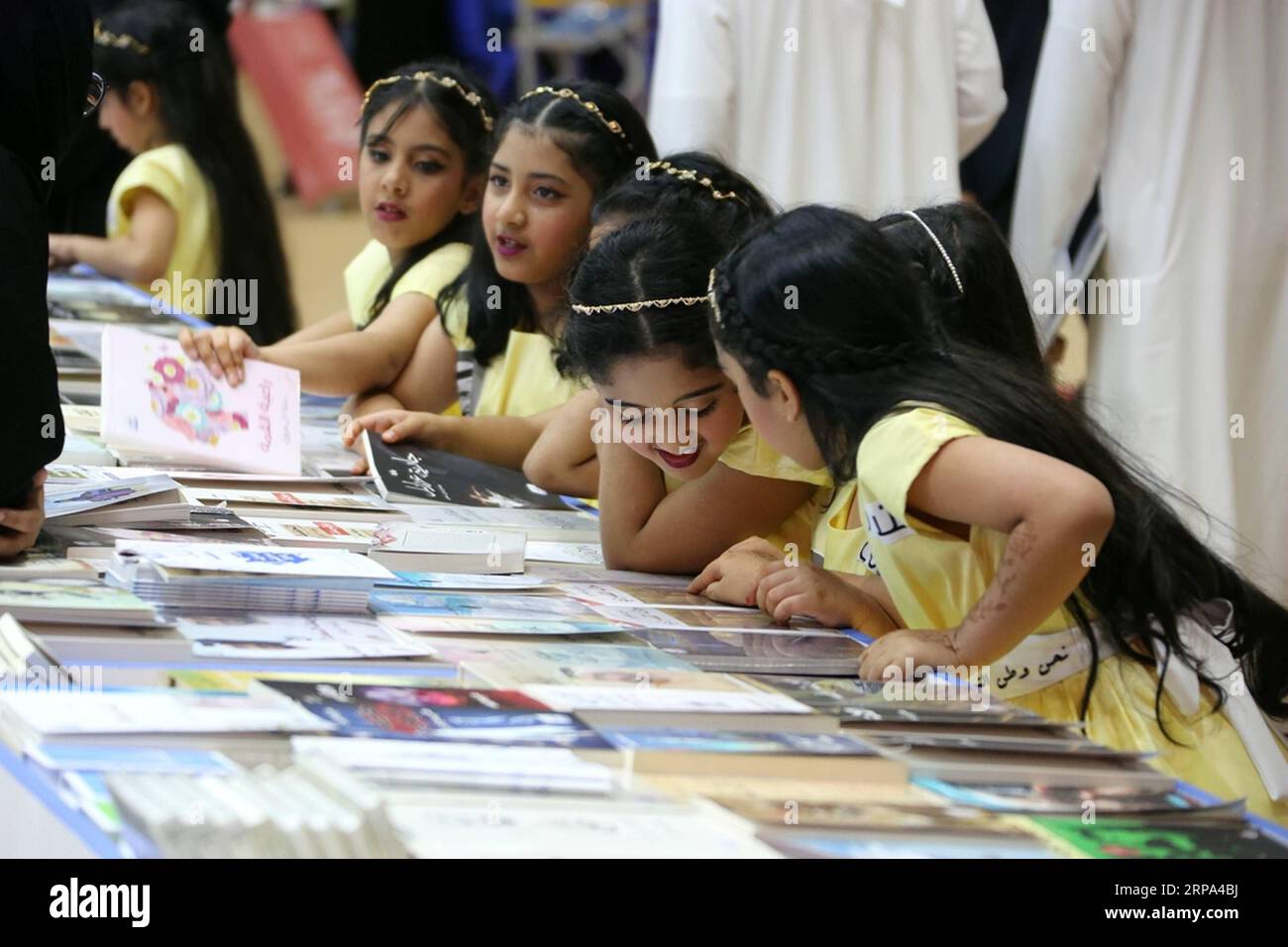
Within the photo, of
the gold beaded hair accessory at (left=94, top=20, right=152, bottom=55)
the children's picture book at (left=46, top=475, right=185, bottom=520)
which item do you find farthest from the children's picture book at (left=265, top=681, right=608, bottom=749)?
the gold beaded hair accessory at (left=94, top=20, right=152, bottom=55)

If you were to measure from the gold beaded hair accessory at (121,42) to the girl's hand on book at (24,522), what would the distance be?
2.41 m

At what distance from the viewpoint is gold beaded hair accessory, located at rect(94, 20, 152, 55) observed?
13.0ft

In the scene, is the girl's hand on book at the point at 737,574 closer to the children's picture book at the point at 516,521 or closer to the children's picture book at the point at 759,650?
the children's picture book at the point at 759,650

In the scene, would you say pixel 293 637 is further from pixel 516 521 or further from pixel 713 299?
pixel 516 521

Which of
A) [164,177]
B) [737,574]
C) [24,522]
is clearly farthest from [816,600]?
[164,177]

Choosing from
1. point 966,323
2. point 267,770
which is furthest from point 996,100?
point 267,770

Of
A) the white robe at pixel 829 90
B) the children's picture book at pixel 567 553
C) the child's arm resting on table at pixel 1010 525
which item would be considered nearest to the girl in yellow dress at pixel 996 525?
the child's arm resting on table at pixel 1010 525

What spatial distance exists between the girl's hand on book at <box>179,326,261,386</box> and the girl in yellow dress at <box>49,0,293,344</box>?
1.42 meters

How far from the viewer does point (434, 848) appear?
1.07m

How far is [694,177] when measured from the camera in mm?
2273

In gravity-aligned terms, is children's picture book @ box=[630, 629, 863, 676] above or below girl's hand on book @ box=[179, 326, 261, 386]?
below

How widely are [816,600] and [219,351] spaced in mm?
1108

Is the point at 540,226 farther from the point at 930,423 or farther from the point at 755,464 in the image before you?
the point at 930,423

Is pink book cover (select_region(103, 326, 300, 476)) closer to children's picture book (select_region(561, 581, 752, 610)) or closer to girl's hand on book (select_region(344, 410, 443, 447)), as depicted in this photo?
girl's hand on book (select_region(344, 410, 443, 447))
